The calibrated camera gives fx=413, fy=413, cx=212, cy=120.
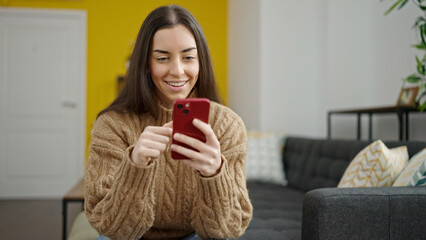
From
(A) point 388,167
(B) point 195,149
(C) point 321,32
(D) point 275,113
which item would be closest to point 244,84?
(D) point 275,113

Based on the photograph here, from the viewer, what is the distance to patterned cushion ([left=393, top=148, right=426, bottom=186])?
1267 millimetres

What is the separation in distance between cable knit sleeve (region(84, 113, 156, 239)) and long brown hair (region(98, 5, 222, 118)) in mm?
82

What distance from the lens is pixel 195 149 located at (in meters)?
0.85

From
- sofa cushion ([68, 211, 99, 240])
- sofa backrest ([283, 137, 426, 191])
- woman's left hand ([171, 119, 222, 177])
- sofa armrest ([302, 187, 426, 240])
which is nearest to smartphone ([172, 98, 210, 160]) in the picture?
woman's left hand ([171, 119, 222, 177])

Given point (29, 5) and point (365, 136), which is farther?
point (29, 5)

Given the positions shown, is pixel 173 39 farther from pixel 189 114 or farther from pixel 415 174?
pixel 415 174

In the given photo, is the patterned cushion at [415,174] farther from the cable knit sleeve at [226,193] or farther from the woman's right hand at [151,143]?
the woman's right hand at [151,143]

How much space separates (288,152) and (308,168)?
1.58 ft

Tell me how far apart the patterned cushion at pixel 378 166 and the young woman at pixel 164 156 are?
2.01 ft

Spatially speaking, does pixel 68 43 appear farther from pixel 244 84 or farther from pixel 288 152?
pixel 288 152

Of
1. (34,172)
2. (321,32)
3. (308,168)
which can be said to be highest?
(321,32)

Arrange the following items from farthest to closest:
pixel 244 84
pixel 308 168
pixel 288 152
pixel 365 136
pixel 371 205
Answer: pixel 244 84
pixel 365 136
pixel 288 152
pixel 308 168
pixel 371 205

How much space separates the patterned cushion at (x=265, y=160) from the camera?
9.74ft

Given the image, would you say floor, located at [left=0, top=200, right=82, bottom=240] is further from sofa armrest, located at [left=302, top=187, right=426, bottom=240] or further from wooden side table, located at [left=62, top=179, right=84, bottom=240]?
sofa armrest, located at [left=302, top=187, right=426, bottom=240]
